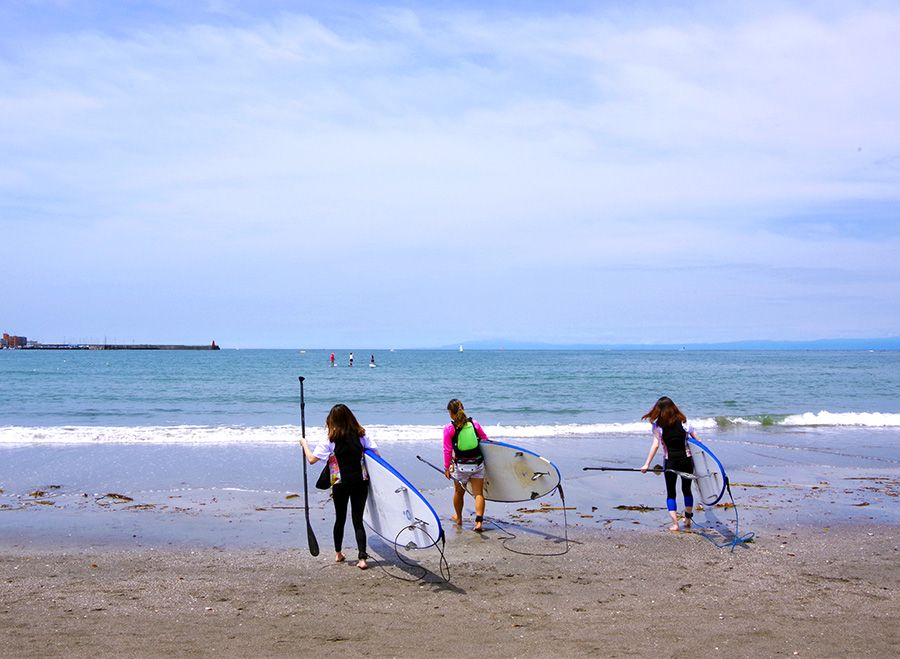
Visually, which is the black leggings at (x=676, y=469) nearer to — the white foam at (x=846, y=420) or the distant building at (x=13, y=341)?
the white foam at (x=846, y=420)

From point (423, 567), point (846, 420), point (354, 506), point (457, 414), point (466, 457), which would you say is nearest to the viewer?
point (423, 567)

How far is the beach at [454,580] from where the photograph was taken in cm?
501

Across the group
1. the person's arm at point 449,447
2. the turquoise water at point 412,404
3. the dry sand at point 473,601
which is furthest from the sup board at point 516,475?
the turquoise water at point 412,404

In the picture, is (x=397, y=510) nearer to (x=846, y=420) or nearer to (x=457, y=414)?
(x=457, y=414)

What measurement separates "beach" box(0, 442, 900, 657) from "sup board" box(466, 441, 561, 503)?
355 millimetres

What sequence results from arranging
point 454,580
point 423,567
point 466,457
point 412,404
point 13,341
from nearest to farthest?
1. point 454,580
2. point 423,567
3. point 466,457
4. point 412,404
5. point 13,341

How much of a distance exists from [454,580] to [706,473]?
3796 mm

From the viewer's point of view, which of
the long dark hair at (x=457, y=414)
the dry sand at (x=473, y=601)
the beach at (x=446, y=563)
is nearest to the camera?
the dry sand at (x=473, y=601)

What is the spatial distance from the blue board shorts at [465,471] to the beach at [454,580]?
2.10 ft

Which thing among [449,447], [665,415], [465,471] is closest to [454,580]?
[465,471]

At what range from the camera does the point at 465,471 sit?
8359 millimetres

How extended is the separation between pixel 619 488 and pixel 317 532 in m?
4.74

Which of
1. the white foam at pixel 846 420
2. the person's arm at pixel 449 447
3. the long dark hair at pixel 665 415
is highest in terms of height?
the long dark hair at pixel 665 415

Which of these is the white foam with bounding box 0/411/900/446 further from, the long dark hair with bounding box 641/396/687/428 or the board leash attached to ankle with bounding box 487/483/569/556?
the long dark hair with bounding box 641/396/687/428
